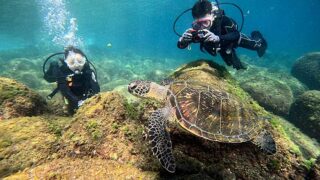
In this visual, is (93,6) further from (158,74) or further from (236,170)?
(236,170)

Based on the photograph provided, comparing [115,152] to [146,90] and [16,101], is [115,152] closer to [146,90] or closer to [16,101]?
[146,90]

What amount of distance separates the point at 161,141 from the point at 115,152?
0.63 meters

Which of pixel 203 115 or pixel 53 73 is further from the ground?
pixel 203 115

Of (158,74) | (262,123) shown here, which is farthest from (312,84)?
(262,123)

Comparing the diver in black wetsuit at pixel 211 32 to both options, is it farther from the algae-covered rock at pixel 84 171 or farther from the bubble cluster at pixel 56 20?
the bubble cluster at pixel 56 20

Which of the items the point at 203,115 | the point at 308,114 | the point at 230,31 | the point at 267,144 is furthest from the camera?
the point at 308,114

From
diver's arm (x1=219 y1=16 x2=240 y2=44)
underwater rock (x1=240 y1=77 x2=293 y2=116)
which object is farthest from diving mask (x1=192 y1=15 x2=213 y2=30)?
underwater rock (x1=240 y1=77 x2=293 y2=116)

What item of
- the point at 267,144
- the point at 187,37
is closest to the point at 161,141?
the point at 267,144

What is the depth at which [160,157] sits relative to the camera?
2857 millimetres

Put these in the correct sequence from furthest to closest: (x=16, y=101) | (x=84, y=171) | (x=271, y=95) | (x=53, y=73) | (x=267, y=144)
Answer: (x=271, y=95) < (x=53, y=73) < (x=16, y=101) < (x=267, y=144) < (x=84, y=171)

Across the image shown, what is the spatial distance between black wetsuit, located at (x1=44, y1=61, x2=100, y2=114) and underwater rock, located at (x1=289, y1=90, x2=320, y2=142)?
7149 mm

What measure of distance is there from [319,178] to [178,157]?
1981 mm

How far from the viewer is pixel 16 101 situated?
14.1ft

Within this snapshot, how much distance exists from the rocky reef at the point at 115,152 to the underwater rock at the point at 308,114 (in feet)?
16.4
